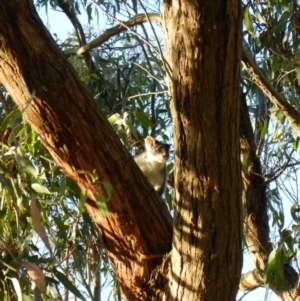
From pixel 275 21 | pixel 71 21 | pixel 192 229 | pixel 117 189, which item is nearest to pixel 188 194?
pixel 192 229

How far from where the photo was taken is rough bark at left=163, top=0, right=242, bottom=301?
2.15 metres

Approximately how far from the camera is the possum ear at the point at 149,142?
4.37 metres

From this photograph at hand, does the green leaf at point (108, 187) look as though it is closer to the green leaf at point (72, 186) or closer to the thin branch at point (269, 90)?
the green leaf at point (72, 186)

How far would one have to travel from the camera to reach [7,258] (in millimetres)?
2689

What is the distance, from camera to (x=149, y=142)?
444 cm

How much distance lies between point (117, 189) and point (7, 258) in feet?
1.57

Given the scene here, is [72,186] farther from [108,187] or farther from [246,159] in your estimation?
[246,159]

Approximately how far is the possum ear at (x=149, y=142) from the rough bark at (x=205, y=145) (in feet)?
6.13

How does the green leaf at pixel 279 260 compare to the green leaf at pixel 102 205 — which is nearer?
the green leaf at pixel 102 205

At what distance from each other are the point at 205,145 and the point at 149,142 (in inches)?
85.4

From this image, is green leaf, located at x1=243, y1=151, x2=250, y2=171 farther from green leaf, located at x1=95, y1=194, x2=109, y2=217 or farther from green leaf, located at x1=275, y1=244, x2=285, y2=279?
green leaf, located at x1=95, y1=194, x2=109, y2=217

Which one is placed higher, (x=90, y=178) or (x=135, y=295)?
(x=90, y=178)

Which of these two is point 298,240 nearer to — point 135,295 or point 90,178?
point 135,295

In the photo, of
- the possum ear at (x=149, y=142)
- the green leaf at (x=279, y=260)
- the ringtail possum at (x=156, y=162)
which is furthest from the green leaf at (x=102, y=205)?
the ringtail possum at (x=156, y=162)
